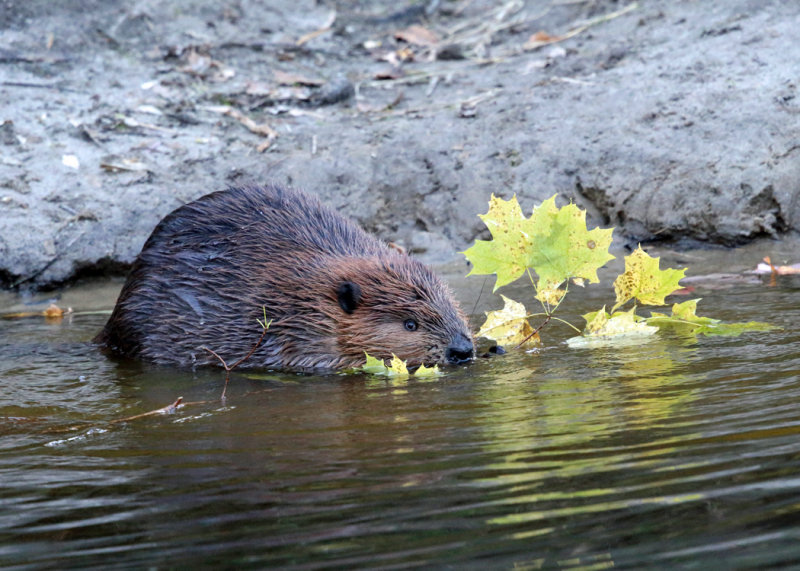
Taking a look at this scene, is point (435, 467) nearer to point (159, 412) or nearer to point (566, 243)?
point (159, 412)

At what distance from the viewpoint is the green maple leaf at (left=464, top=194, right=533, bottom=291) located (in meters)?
4.14

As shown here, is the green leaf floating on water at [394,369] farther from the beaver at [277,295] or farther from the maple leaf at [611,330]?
the maple leaf at [611,330]

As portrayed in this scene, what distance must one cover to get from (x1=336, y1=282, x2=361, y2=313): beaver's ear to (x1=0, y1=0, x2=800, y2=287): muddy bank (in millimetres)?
1890

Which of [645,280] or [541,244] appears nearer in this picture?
[541,244]

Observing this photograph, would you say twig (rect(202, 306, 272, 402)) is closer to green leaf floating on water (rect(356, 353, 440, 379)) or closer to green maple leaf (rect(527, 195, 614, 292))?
green leaf floating on water (rect(356, 353, 440, 379))

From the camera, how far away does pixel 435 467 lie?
2.61 meters

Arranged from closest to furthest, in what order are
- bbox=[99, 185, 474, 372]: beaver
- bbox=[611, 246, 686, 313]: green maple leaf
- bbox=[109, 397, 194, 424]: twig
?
bbox=[109, 397, 194, 424]: twig < bbox=[611, 246, 686, 313]: green maple leaf < bbox=[99, 185, 474, 372]: beaver

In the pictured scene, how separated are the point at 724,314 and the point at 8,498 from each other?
3.22 metres

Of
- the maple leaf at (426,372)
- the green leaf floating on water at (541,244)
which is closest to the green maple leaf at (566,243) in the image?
the green leaf floating on water at (541,244)

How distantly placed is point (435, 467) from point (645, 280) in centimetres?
203

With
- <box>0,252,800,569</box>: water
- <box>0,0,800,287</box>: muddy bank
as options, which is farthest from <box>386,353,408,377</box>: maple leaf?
<box>0,0,800,287</box>: muddy bank

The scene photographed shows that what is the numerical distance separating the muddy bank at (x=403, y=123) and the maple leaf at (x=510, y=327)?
1957 mm

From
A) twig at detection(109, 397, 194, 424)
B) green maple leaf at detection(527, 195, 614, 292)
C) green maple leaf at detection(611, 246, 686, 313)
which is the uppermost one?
green maple leaf at detection(527, 195, 614, 292)

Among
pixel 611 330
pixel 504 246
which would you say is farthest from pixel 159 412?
pixel 611 330
